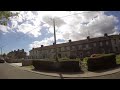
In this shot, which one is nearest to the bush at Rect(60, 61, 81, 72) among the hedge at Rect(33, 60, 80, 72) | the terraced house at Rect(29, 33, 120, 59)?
the hedge at Rect(33, 60, 80, 72)

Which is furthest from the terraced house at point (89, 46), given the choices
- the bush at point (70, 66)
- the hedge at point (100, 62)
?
the bush at point (70, 66)

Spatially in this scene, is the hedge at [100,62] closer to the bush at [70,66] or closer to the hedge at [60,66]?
the bush at [70,66]

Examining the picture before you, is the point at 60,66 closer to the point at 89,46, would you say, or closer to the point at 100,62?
the point at 100,62

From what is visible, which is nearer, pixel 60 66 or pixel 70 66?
pixel 70 66

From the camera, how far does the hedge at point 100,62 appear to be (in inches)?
665

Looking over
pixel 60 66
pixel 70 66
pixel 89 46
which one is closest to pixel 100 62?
pixel 70 66

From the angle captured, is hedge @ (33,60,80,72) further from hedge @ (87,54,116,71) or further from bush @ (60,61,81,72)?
hedge @ (87,54,116,71)

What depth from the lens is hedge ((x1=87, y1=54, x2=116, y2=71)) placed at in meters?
16.9

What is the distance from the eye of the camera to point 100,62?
56.7 ft

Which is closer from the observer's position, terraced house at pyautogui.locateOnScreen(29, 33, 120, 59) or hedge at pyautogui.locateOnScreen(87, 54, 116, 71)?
hedge at pyautogui.locateOnScreen(87, 54, 116, 71)

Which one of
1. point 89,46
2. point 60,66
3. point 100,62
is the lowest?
point 60,66

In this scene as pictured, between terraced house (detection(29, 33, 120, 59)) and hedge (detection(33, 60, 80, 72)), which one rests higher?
terraced house (detection(29, 33, 120, 59))
